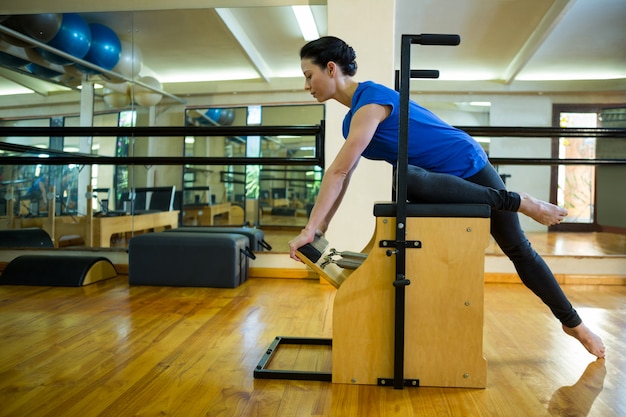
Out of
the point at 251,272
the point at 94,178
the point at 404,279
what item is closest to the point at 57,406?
the point at 404,279

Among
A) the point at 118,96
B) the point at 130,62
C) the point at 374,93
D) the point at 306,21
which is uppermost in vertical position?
the point at 306,21

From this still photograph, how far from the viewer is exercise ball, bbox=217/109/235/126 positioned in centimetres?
335

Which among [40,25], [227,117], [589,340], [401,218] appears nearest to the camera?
[401,218]

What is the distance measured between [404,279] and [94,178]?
9.24 ft

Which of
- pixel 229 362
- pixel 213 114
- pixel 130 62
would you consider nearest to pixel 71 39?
pixel 130 62

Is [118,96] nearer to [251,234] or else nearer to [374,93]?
[251,234]

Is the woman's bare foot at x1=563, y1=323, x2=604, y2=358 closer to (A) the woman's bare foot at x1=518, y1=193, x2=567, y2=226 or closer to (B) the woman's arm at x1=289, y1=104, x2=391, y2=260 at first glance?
(A) the woman's bare foot at x1=518, y1=193, x2=567, y2=226

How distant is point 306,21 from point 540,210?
7.99 ft

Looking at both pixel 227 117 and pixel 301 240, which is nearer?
pixel 301 240

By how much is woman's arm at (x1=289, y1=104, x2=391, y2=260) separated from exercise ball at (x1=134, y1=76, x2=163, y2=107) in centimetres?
248

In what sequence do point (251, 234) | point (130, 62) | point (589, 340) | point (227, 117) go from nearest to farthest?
1. point (589, 340)
2. point (251, 234)
3. point (227, 117)
4. point (130, 62)

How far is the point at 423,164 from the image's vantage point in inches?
56.2

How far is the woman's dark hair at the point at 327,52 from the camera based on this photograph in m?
1.38

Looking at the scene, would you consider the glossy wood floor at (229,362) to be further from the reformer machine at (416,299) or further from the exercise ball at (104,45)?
the exercise ball at (104,45)
